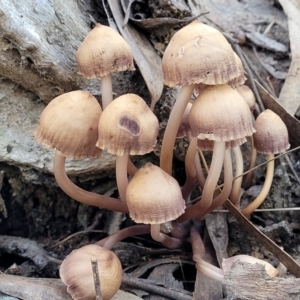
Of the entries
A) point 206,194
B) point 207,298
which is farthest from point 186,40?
point 207,298

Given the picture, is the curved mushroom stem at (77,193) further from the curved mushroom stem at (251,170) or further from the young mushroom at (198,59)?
the curved mushroom stem at (251,170)

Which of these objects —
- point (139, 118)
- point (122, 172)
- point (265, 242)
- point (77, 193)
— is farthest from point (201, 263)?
point (139, 118)

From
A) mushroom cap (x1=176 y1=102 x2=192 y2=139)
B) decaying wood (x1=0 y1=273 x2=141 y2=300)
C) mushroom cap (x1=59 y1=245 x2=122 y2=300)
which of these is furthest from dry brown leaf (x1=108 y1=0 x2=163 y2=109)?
decaying wood (x1=0 y1=273 x2=141 y2=300)

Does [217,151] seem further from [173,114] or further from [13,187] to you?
[13,187]

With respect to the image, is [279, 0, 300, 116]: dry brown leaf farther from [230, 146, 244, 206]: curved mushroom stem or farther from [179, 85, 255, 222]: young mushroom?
[179, 85, 255, 222]: young mushroom

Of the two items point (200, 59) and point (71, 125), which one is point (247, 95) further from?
point (71, 125)
